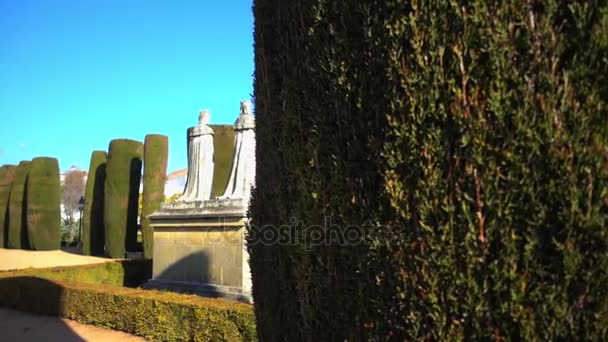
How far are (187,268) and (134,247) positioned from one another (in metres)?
12.5

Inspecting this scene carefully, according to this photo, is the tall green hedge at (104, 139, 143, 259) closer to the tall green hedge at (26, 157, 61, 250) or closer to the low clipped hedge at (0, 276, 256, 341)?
the tall green hedge at (26, 157, 61, 250)

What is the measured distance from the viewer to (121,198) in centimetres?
2152

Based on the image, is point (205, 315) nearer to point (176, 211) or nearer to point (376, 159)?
point (176, 211)

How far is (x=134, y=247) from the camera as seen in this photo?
21.6m

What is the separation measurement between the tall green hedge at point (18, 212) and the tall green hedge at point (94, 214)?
5.01 m

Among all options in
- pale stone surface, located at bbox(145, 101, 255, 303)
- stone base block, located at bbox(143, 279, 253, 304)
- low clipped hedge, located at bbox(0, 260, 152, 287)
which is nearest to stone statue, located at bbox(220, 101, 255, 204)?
pale stone surface, located at bbox(145, 101, 255, 303)

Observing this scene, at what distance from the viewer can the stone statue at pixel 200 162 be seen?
11086 mm

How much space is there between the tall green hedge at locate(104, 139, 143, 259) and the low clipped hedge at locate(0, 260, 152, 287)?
27.0ft

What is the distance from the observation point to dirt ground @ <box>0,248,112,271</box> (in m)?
18.9

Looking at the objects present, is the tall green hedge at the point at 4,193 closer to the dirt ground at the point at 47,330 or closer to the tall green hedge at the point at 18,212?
the tall green hedge at the point at 18,212

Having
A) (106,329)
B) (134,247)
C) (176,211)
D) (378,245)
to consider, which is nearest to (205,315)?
(106,329)

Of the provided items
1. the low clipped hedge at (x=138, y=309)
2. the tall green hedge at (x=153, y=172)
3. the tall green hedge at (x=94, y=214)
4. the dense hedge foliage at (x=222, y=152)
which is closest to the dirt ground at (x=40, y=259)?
the tall green hedge at (x=94, y=214)

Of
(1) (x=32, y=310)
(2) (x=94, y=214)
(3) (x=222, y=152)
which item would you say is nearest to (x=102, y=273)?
(1) (x=32, y=310)

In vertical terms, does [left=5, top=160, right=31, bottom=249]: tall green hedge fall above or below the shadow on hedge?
above
